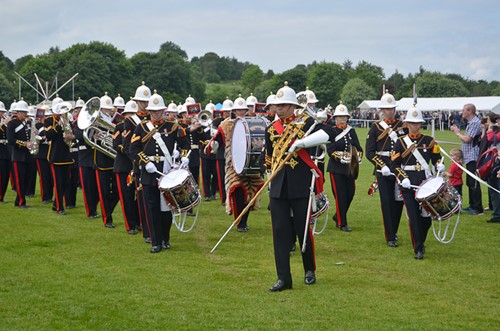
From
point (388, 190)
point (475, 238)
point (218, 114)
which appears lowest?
point (475, 238)

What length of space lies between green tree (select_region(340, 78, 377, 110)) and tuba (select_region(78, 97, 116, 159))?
260 feet

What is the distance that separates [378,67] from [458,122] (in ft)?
230

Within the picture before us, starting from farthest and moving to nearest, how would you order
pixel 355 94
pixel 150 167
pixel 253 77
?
1. pixel 253 77
2. pixel 355 94
3. pixel 150 167

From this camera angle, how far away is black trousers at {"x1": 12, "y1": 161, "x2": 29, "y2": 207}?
655 inches

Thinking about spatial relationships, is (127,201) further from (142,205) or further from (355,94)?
(355,94)

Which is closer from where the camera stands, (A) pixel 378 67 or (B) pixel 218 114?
(B) pixel 218 114

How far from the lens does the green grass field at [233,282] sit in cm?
761

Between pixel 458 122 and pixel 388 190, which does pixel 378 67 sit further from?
pixel 388 190

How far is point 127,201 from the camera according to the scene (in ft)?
44.4

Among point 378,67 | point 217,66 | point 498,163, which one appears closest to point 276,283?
point 498,163

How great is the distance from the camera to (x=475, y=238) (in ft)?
42.5

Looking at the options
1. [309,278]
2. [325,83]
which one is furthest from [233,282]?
[325,83]

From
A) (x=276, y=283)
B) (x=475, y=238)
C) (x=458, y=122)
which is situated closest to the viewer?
(x=276, y=283)

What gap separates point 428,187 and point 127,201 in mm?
5607
